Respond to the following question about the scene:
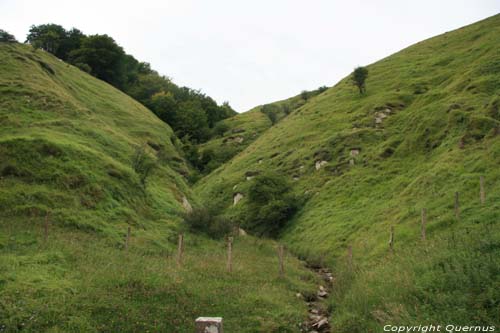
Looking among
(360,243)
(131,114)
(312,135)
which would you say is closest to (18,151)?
(360,243)

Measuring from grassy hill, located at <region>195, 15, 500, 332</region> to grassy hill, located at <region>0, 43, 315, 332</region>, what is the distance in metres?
4.29

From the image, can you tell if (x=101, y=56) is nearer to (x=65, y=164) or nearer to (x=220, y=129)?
(x=220, y=129)

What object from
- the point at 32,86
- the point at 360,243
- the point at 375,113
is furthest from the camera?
the point at 375,113

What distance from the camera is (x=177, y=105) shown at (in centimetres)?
10331

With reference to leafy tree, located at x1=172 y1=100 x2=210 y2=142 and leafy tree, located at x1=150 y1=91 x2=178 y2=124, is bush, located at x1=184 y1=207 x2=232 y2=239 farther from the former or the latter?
leafy tree, located at x1=150 y1=91 x2=178 y2=124

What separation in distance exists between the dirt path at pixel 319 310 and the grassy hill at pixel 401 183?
2.09 ft

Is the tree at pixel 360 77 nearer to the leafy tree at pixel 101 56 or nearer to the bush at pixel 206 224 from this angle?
the bush at pixel 206 224

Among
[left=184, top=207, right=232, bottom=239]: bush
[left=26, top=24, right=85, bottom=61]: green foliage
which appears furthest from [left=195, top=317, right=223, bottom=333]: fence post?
[left=26, top=24, right=85, bottom=61]: green foliage

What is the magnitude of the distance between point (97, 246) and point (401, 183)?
2650cm

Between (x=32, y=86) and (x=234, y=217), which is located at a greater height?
(x=32, y=86)

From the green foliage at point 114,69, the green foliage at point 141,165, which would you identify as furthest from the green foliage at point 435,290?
the green foliage at point 114,69

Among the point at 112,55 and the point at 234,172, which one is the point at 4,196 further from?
the point at 112,55

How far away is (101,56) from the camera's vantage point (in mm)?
92750

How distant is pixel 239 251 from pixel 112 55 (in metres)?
78.5
